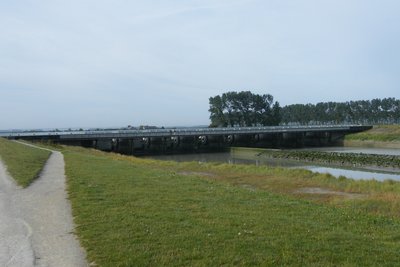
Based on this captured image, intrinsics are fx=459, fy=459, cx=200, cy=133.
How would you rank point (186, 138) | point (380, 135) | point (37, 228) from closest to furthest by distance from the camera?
point (37, 228)
point (186, 138)
point (380, 135)

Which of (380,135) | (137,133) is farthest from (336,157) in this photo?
(137,133)

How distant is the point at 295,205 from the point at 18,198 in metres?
8.81

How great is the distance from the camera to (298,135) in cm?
9856

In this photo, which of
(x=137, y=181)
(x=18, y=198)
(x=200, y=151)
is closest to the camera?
(x=18, y=198)

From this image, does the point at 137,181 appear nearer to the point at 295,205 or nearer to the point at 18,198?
the point at 18,198

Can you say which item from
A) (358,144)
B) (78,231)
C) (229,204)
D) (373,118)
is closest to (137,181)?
(229,204)

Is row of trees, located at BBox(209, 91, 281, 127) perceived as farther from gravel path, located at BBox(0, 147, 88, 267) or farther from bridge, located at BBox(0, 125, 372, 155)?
gravel path, located at BBox(0, 147, 88, 267)

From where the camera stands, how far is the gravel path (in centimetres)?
782

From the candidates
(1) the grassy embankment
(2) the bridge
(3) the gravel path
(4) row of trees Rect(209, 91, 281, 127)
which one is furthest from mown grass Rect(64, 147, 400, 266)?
(4) row of trees Rect(209, 91, 281, 127)

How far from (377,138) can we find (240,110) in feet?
259

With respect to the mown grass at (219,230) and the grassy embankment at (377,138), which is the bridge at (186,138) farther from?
the mown grass at (219,230)

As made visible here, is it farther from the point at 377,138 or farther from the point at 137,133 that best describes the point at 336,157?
the point at 137,133

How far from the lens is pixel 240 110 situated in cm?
16462

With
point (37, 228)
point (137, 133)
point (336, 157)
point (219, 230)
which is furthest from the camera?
point (137, 133)
